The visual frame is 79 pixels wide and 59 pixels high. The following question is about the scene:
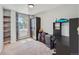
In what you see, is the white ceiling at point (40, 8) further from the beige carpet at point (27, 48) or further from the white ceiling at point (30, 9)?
the beige carpet at point (27, 48)

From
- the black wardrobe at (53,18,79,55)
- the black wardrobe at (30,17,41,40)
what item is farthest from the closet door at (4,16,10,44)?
the black wardrobe at (53,18,79,55)

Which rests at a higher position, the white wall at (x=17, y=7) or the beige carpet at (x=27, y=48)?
the white wall at (x=17, y=7)

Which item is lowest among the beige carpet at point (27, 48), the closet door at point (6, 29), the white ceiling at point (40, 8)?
the beige carpet at point (27, 48)

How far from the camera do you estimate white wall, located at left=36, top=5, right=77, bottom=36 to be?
4.94 ft

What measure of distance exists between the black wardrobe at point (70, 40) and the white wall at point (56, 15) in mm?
54

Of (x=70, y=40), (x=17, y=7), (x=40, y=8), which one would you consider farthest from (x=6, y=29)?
(x=70, y=40)

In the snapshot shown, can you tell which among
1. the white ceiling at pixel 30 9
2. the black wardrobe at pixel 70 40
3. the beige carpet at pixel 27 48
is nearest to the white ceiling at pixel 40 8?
the white ceiling at pixel 30 9

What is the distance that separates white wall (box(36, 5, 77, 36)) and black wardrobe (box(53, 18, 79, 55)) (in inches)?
2.1

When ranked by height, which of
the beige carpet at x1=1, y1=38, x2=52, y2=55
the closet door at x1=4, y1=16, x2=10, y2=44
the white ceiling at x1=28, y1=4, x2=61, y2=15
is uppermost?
the white ceiling at x1=28, y1=4, x2=61, y2=15

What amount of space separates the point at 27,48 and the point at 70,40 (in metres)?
0.60

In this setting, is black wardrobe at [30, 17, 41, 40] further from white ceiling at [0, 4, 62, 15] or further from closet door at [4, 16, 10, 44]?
closet door at [4, 16, 10, 44]

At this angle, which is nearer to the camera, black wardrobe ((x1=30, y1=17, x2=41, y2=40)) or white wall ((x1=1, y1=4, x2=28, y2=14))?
white wall ((x1=1, y1=4, x2=28, y2=14))

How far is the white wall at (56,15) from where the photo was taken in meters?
1.50
